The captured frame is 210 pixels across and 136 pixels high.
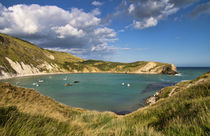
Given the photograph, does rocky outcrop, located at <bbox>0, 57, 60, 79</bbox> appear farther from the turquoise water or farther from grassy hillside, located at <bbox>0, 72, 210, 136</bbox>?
grassy hillside, located at <bbox>0, 72, 210, 136</bbox>

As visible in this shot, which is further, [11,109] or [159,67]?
[159,67]

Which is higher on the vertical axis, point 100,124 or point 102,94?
point 100,124

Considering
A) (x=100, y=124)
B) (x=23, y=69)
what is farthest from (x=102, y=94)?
(x=23, y=69)

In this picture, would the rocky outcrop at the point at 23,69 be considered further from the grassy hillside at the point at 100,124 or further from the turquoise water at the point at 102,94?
the grassy hillside at the point at 100,124

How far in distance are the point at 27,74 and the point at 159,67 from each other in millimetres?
193149

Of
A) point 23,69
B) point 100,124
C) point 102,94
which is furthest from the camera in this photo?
point 23,69

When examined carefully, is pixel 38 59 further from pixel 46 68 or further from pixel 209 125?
pixel 209 125

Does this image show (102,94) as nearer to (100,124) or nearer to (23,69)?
(100,124)

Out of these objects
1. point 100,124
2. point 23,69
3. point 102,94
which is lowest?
point 102,94

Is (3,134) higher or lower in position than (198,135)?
higher

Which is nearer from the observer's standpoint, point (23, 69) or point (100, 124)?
point (100, 124)

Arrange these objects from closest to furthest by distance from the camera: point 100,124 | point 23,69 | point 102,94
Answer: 1. point 100,124
2. point 102,94
3. point 23,69

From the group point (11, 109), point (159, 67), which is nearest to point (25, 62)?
point (11, 109)

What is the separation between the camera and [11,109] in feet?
11.4
